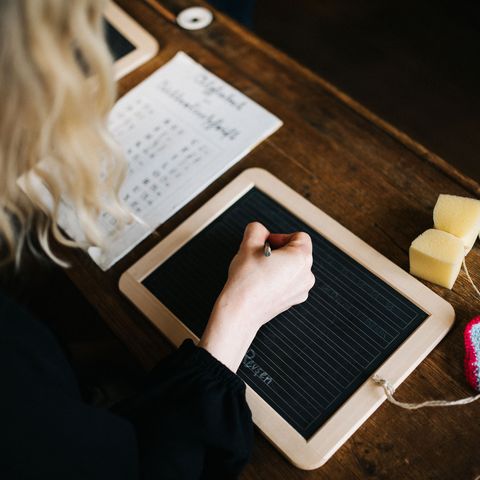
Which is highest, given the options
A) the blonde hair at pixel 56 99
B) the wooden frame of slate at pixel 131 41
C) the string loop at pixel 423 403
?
the blonde hair at pixel 56 99

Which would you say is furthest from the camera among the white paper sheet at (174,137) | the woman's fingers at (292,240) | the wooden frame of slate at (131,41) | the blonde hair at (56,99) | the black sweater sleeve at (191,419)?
the wooden frame of slate at (131,41)

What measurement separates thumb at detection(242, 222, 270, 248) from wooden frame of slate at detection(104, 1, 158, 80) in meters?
0.46

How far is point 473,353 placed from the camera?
734 mm

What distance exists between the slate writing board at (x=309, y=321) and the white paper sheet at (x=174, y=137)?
0.31 feet

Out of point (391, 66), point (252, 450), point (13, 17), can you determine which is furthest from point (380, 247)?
point (391, 66)

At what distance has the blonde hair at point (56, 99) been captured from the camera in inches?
21.4

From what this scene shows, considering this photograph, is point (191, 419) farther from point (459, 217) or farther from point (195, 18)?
point (195, 18)

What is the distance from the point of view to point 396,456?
2.29ft

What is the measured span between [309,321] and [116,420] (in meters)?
0.29

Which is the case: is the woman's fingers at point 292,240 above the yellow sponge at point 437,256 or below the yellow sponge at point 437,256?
below

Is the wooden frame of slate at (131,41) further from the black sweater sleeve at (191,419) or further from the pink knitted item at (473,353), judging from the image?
the pink knitted item at (473,353)

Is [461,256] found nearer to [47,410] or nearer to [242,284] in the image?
[242,284]

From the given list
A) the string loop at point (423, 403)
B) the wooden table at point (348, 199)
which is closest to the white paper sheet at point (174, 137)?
the wooden table at point (348, 199)

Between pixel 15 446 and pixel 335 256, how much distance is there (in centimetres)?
49
